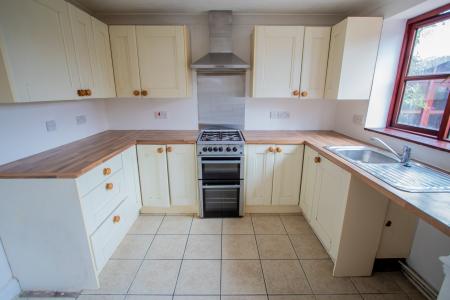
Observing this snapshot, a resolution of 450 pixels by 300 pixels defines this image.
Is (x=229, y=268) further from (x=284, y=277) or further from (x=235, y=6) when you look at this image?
(x=235, y=6)

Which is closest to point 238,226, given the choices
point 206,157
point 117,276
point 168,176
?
point 206,157

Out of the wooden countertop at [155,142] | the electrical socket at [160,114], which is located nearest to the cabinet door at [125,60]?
the electrical socket at [160,114]

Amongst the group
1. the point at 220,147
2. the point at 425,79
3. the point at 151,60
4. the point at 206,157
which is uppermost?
the point at 151,60

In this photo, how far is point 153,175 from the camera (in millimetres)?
2324

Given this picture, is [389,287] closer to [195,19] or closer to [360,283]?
[360,283]

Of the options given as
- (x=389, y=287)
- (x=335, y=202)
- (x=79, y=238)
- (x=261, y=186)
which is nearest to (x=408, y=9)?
(x=335, y=202)

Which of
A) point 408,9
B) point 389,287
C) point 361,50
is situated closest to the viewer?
point 389,287

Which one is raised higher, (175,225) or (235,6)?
(235,6)

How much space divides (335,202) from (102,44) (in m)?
2.64

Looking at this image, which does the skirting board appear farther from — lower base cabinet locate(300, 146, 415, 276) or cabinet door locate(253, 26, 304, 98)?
cabinet door locate(253, 26, 304, 98)

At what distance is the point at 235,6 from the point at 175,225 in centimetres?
242

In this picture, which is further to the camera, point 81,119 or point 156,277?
point 81,119

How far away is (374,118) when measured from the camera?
84.8 inches

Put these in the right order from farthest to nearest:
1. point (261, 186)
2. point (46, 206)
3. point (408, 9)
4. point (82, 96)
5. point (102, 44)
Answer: point (261, 186)
point (102, 44)
point (82, 96)
point (408, 9)
point (46, 206)
